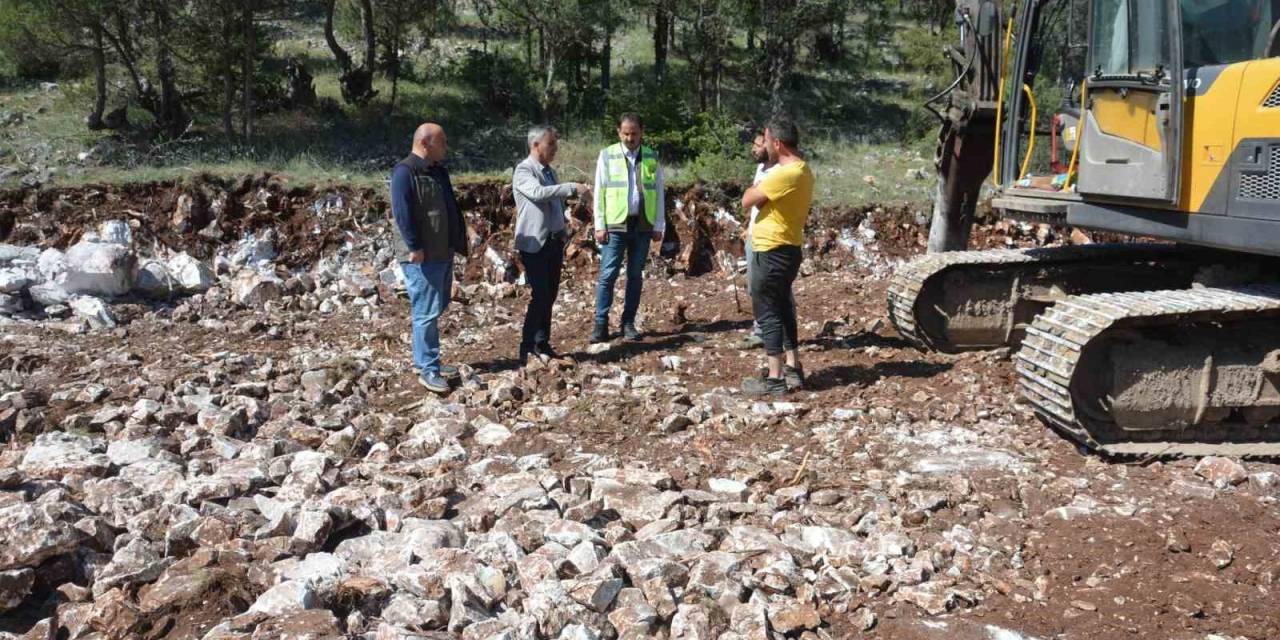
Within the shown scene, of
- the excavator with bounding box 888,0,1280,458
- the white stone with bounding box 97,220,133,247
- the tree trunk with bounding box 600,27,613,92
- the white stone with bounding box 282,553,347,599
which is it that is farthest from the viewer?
the tree trunk with bounding box 600,27,613,92

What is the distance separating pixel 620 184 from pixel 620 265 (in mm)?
618

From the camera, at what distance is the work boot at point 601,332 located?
7.79 metres

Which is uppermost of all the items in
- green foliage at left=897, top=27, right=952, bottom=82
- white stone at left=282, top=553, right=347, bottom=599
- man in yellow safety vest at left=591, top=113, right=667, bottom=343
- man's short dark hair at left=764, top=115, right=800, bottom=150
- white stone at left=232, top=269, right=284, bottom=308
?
green foliage at left=897, top=27, right=952, bottom=82

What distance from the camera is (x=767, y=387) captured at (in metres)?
6.45

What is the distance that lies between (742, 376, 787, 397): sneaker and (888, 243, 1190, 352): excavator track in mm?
1531

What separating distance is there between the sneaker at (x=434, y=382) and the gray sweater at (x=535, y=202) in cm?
107

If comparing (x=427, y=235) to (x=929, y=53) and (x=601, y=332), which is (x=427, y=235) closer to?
(x=601, y=332)

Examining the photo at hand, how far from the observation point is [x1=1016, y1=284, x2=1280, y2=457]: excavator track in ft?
17.7

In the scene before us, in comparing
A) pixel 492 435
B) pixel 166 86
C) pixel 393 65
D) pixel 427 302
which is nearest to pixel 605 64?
pixel 393 65

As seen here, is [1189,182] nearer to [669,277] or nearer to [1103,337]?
[1103,337]

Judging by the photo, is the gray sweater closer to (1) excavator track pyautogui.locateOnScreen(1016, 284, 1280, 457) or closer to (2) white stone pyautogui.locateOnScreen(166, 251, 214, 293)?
(1) excavator track pyautogui.locateOnScreen(1016, 284, 1280, 457)

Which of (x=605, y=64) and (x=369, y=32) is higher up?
Result: (x=369, y=32)

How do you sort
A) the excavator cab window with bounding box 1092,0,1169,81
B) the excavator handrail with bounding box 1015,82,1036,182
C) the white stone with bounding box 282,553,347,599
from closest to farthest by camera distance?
the white stone with bounding box 282,553,347,599 → the excavator cab window with bounding box 1092,0,1169,81 → the excavator handrail with bounding box 1015,82,1036,182

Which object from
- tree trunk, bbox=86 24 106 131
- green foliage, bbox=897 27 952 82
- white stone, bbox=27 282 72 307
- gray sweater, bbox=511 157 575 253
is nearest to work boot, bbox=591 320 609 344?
gray sweater, bbox=511 157 575 253
